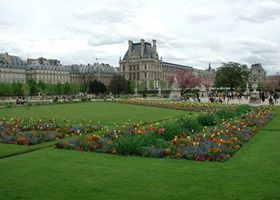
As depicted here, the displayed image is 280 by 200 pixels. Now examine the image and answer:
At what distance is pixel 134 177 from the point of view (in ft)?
27.1

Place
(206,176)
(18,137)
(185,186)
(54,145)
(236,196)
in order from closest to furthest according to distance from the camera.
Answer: (236,196) → (185,186) → (206,176) → (54,145) → (18,137)

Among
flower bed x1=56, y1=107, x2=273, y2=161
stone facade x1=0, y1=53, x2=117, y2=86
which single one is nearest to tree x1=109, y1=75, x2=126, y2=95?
stone facade x1=0, y1=53, x2=117, y2=86

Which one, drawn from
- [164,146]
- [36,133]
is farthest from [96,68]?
[164,146]

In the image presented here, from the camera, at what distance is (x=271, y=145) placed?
12344mm

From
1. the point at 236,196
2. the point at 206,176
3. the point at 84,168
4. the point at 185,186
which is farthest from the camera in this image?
the point at 84,168

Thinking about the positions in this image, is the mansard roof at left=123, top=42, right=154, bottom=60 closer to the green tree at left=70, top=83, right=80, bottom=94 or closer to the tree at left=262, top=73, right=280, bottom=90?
the green tree at left=70, top=83, right=80, bottom=94

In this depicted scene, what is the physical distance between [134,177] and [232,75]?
83.9 metres

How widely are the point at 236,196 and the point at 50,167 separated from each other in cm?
493

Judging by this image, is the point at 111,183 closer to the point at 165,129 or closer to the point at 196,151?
the point at 196,151

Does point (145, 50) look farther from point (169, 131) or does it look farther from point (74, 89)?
point (169, 131)

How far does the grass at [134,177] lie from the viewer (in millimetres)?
7027

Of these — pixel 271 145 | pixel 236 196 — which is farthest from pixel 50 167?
pixel 271 145

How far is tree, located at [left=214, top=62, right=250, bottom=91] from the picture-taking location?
88.1 meters

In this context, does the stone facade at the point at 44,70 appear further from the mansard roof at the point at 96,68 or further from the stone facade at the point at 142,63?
the stone facade at the point at 142,63
